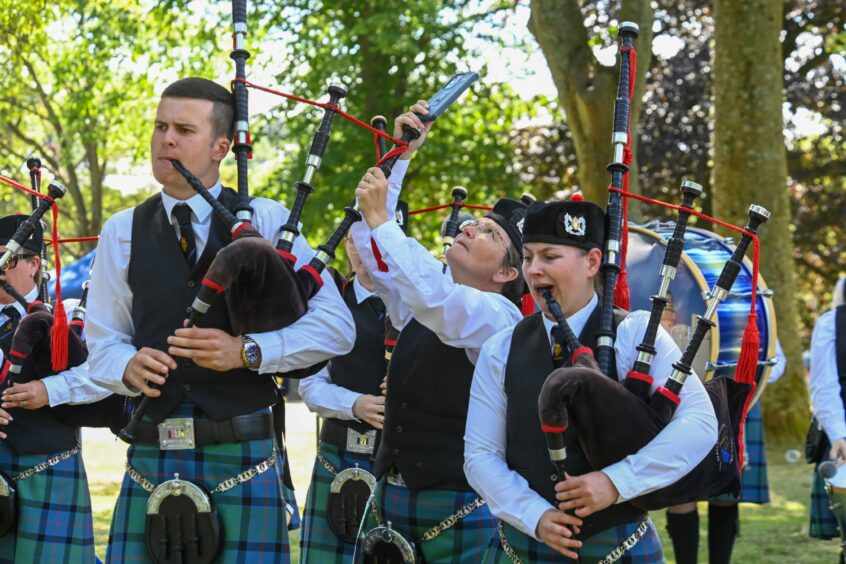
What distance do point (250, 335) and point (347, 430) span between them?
5.48 ft

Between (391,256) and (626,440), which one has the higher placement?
(391,256)

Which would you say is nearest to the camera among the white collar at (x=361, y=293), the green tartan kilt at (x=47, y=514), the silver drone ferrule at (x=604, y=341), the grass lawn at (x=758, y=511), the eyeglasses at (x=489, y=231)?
the silver drone ferrule at (x=604, y=341)

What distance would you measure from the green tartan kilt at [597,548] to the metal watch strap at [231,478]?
67 cm

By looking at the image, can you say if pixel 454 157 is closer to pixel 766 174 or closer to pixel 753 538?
pixel 766 174

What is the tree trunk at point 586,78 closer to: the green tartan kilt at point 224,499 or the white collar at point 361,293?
the white collar at point 361,293

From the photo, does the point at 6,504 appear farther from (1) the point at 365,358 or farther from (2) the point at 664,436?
(2) the point at 664,436

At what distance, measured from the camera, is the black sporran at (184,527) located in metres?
2.99

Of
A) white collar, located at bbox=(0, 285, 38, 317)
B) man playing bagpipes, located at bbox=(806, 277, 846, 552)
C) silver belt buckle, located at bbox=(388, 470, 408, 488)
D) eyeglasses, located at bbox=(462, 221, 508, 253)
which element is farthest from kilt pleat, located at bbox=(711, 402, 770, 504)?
white collar, located at bbox=(0, 285, 38, 317)

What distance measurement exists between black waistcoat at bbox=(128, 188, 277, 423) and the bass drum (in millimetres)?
2720

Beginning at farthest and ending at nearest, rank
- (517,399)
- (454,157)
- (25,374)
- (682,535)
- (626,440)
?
(454,157) → (682,535) → (25,374) → (517,399) → (626,440)

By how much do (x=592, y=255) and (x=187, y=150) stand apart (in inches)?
41.5

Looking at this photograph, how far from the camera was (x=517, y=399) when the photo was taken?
276 cm

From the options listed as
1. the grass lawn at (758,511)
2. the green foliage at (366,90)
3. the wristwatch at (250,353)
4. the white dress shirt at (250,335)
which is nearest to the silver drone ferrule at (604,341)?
the white dress shirt at (250,335)

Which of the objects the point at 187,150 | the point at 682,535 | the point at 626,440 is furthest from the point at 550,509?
the point at 682,535
